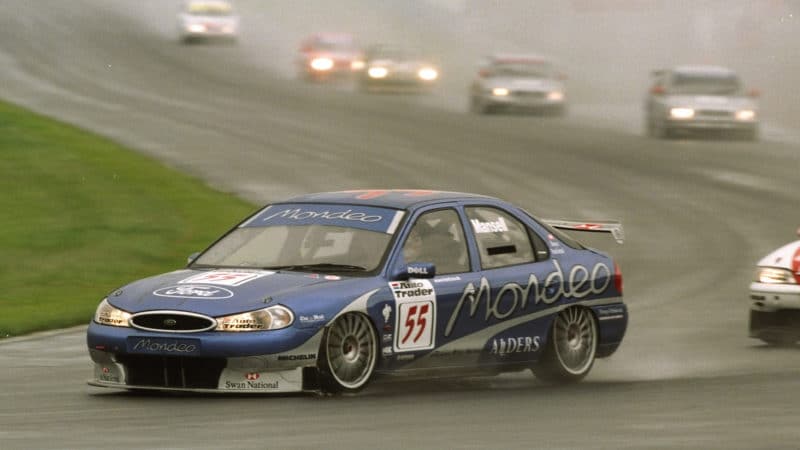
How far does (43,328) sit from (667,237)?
35.2 feet

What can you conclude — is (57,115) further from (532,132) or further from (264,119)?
(532,132)

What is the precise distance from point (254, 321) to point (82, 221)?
1182 centimetres

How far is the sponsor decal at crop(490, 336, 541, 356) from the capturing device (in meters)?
11.1

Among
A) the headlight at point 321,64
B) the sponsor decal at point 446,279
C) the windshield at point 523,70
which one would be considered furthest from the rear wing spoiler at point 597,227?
the headlight at point 321,64

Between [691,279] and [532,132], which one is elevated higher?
[532,132]

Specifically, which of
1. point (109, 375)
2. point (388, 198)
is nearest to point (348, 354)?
point (109, 375)

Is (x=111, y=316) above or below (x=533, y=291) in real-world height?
below

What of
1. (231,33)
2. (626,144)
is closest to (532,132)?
(626,144)

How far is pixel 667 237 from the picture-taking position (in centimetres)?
2305

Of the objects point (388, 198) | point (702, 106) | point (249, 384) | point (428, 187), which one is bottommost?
point (249, 384)

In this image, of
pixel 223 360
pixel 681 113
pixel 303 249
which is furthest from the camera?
pixel 681 113

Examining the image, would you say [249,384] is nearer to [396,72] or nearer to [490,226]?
[490,226]

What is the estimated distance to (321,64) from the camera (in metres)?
47.7

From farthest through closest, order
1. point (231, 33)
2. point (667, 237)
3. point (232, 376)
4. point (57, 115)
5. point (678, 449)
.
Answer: point (231, 33) → point (57, 115) → point (667, 237) → point (232, 376) → point (678, 449)
